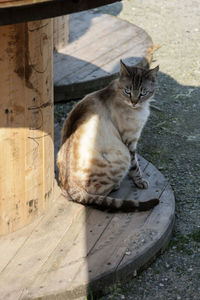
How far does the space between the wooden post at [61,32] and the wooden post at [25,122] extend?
2.56m

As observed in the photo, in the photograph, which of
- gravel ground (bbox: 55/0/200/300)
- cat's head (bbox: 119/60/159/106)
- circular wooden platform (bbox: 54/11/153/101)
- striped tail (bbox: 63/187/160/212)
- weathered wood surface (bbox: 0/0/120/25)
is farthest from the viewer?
circular wooden platform (bbox: 54/11/153/101)

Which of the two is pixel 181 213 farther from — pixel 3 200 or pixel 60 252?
pixel 3 200

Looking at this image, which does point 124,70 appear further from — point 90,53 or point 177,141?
point 90,53

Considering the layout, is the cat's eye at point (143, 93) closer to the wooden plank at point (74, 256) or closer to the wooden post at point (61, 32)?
the wooden plank at point (74, 256)

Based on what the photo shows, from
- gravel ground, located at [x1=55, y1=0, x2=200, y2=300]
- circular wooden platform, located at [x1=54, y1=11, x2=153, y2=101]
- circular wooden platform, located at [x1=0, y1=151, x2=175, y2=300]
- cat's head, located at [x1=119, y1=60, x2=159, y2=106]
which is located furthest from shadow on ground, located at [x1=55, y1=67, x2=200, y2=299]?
cat's head, located at [x1=119, y1=60, x2=159, y2=106]

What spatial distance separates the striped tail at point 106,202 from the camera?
143 inches

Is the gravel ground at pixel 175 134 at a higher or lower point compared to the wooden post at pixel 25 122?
lower

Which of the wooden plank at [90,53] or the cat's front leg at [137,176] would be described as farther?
the wooden plank at [90,53]

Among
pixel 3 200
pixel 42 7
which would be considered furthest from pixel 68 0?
pixel 3 200

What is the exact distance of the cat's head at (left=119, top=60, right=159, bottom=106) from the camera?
3832mm

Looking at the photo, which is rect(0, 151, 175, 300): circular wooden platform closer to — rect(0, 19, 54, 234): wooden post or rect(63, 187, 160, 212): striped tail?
rect(63, 187, 160, 212): striped tail

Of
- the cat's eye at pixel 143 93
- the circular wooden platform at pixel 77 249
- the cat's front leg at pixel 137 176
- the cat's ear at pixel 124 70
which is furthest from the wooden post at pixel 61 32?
the circular wooden platform at pixel 77 249

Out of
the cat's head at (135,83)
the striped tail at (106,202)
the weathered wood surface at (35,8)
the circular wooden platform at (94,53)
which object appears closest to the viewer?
the weathered wood surface at (35,8)

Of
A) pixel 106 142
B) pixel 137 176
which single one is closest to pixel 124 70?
pixel 106 142
